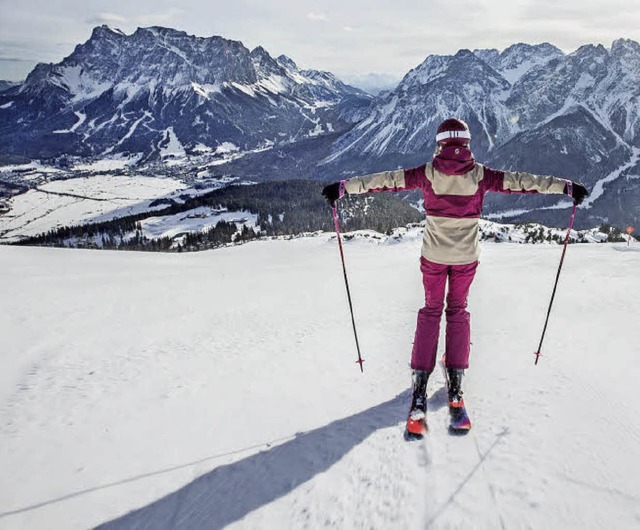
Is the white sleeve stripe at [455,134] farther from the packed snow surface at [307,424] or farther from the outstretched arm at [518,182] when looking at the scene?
the packed snow surface at [307,424]

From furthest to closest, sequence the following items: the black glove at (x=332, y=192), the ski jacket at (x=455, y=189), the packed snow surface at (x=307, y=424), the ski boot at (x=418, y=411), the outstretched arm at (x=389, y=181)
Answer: the black glove at (x=332, y=192) → the outstretched arm at (x=389, y=181) → the ski jacket at (x=455, y=189) → the ski boot at (x=418, y=411) → the packed snow surface at (x=307, y=424)

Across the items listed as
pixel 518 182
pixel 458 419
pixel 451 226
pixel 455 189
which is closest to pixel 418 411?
pixel 458 419

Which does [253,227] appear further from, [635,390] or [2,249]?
[635,390]

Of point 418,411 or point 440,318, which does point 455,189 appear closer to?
point 440,318

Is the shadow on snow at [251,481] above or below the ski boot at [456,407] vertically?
below

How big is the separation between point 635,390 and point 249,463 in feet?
17.3

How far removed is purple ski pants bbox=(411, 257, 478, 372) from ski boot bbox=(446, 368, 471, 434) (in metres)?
0.13

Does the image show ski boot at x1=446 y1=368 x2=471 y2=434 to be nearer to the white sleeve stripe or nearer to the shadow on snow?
the shadow on snow

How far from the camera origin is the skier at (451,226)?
557 cm

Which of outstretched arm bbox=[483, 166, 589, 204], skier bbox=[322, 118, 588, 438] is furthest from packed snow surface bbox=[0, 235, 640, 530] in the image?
outstretched arm bbox=[483, 166, 589, 204]

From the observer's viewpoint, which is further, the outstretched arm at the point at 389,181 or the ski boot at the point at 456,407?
the outstretched arm at the point at 389,181

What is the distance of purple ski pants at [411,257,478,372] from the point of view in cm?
588

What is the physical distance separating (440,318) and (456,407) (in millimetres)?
1157

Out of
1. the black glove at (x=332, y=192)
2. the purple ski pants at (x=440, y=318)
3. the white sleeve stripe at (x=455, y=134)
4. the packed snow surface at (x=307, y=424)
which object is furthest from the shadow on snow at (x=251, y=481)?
the white sleeve stripe at (x=455, y=134)
